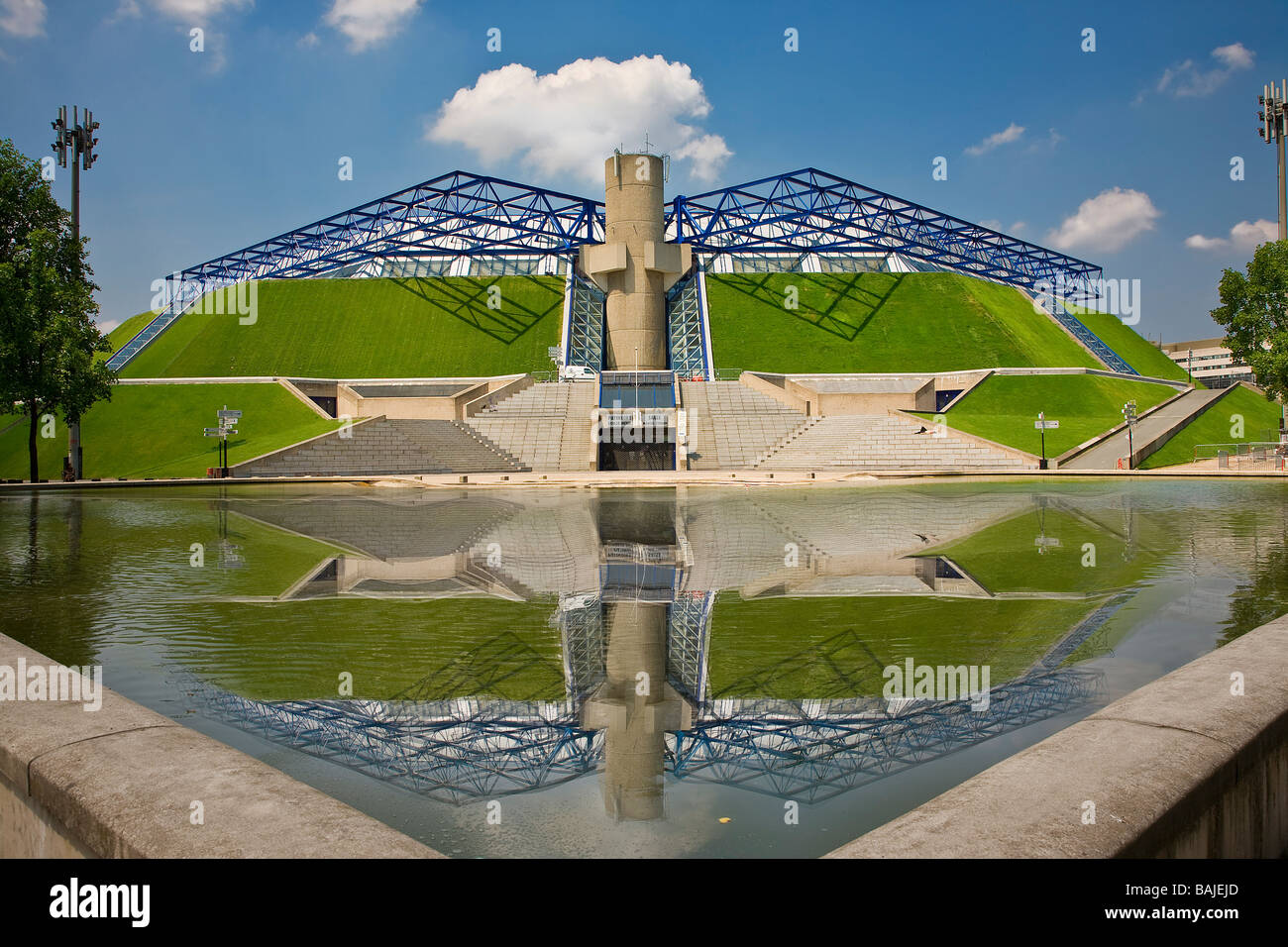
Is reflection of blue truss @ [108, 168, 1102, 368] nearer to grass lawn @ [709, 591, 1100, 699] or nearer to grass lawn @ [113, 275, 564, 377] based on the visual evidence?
grass lawn @ [113, 275, 564, 377]

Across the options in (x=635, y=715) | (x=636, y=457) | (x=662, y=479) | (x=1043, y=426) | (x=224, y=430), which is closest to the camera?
(x=635, y=715)

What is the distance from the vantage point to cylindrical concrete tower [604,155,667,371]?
69.5 metres

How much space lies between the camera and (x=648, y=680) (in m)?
7.36

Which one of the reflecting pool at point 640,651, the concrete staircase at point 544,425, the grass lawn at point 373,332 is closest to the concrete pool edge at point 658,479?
the concrete staircase at point 544,425

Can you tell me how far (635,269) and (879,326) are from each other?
67.3 ft

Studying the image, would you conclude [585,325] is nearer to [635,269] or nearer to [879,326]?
[635,269]

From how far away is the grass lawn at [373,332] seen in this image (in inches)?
2697

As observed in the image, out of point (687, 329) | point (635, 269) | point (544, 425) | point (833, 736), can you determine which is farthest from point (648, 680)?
point (687, 329)

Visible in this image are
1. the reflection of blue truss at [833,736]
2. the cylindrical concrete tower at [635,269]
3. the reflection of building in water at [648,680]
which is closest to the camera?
the reflection of blue truss at [833,736]

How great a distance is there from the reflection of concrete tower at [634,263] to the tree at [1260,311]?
38.1 m

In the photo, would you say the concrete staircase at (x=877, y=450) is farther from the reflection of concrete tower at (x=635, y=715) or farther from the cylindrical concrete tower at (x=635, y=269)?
the reflection of concrete tower at (x=635, y=715)

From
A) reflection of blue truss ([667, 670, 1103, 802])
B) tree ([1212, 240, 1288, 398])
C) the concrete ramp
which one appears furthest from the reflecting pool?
tree ([1212, 240, 1288, 398])
